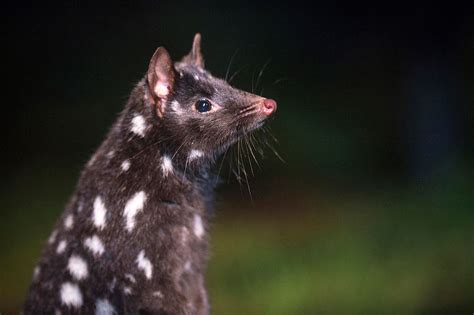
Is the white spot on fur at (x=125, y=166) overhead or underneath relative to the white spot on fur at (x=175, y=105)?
Result: underneath

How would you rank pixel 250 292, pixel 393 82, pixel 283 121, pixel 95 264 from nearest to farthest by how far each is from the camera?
pixel 95 264
pixel 250 292
pixel 283 121
pixel 393 82

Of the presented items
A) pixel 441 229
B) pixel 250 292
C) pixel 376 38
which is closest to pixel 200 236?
pixel 250 292

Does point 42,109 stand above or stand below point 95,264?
above

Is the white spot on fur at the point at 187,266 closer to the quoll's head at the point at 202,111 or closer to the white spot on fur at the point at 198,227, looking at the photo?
the white spot on fur at the point at 198,227

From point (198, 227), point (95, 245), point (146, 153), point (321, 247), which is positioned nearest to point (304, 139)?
point (321, 247)

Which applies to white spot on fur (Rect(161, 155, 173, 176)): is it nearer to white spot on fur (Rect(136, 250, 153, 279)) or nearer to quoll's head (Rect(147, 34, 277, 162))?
quoll's head (Rect(147, 34, 277, 162))

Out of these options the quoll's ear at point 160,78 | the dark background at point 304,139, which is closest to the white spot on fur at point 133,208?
the quoll's ear at point 160,78

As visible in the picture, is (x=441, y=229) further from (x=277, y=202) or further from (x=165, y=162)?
(x=165, y=162)
